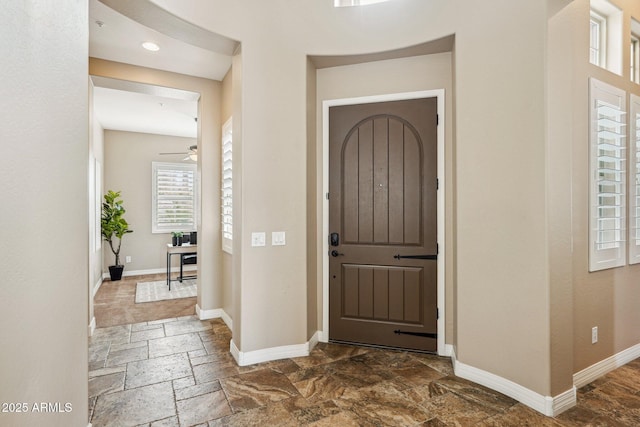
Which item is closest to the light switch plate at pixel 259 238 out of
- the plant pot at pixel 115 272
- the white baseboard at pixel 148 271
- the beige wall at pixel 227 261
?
the beige wall at pixel 227 261

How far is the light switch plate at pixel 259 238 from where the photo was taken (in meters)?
3.02

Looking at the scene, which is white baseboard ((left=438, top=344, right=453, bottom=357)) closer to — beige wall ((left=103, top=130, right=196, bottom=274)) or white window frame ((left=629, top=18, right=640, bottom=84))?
white window frame ((left=629, top=18, right=640, bottom=84))

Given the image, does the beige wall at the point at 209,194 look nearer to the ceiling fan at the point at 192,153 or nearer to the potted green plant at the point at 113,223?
the ceiling fan at the point at 192,153

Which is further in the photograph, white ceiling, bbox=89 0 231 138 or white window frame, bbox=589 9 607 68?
white ceiling, bbox=89 0 231 138

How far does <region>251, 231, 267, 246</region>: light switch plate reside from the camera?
3.02 meters

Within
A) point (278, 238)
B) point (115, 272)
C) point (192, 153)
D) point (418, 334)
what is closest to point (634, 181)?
point (418, 334)

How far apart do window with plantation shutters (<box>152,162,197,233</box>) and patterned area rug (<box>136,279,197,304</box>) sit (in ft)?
5.18

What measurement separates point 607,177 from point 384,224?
183 centimetres

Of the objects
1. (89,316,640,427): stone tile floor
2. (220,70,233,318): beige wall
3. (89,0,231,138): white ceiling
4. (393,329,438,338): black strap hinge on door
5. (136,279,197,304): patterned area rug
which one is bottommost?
(89,316,640,427): stone tile floor

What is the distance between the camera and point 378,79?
3.31 metres

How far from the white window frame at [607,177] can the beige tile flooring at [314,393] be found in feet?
3.41

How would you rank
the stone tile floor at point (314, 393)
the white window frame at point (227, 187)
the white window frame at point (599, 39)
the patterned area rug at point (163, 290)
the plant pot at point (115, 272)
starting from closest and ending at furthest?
the stone tile floor at point (314, 393), the white window frame at point (599, 39), the white window frame at point (227, 187), the patterned area rug at point (163, 290), the plant pot at point (115, 272)

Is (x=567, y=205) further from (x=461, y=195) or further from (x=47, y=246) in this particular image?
(x=47, y=246)

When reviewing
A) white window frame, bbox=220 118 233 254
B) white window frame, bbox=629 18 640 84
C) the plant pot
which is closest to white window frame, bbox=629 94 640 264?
white window frame, bbox=629 18 640 84
